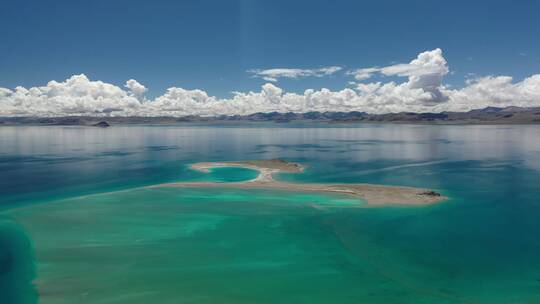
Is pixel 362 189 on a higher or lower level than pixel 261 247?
higher

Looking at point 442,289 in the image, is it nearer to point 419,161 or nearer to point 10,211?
point 10,211

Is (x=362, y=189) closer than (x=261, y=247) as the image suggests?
No

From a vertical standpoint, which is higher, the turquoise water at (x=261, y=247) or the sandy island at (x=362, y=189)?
the sandy island at (x=362, y=189)

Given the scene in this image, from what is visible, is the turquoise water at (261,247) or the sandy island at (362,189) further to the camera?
the sandy island at (362,189)

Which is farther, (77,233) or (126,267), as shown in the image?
(77,233)

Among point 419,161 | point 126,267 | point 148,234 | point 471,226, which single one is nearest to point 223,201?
point 148,234

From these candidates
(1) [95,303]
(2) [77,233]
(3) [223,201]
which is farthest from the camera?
(3) [223,201]

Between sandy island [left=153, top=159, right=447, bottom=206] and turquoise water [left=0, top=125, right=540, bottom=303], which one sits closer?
turquoise water [left=0, top=125, right=540, bottom=303]

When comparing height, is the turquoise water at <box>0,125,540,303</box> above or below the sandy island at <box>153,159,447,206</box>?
below

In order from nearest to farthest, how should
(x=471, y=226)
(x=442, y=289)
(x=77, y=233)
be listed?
(x=442, y=289)
(x=77, y=233)
(x=471, y=226)

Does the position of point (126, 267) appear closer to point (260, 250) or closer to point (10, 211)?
point (260, 250)
